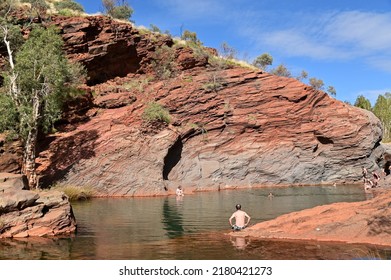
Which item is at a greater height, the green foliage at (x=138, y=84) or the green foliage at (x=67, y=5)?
the green foliage at (x=67, y=5)

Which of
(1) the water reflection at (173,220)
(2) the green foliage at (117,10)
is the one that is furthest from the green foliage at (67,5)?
(1) the water reflection at (173,220)

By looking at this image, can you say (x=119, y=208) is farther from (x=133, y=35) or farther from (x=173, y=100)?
(x=133, y=35)

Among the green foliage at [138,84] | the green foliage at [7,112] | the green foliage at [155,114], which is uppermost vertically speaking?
the green foliage at [138,84]

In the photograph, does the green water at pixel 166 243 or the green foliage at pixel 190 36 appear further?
the green foliage at pixel 190 36

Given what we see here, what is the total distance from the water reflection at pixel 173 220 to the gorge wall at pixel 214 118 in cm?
1311

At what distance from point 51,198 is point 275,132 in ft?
103

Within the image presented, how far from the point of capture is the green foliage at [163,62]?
46875 millimetres

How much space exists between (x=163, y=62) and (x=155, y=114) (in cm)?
1041

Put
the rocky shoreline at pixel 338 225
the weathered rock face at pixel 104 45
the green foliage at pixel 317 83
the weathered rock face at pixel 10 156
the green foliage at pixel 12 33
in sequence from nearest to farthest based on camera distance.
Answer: the rocky shoreline at pixel 338 225, the weathered rock face at pixel 10 156, the green foliage at pixel 12 33, the weathered rock face at pixel 104 45, the green foliage at pixel 317 83

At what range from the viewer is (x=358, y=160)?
44.5 metres

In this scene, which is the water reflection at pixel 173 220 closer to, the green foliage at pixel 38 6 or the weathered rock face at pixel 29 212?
the weathered rock face at pixel 29 212

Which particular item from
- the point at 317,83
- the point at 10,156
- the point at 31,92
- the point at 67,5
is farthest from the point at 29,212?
the point at 317,83

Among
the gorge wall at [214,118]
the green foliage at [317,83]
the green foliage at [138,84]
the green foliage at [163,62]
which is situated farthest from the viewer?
the green foliage at [317,83]

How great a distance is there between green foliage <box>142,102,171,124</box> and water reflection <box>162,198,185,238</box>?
14279 mm
